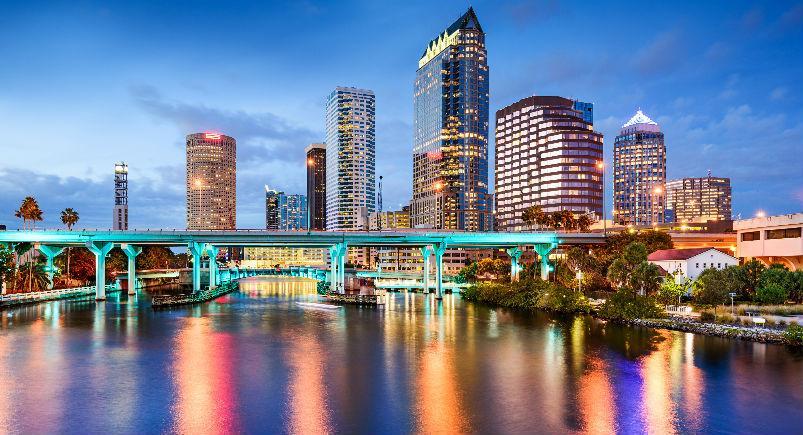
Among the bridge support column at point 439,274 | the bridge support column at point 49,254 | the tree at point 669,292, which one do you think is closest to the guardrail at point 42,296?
the bridge support column at point 49,254

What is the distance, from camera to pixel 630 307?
7344 centimetres

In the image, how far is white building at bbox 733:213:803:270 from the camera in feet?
319

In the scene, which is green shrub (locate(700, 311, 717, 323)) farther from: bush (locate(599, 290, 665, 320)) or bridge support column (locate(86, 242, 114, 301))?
bridge support column (locate(86, 242, 114, 301))

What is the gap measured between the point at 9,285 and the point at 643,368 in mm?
119864

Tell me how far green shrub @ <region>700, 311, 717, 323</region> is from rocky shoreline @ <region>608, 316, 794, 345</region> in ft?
3.88

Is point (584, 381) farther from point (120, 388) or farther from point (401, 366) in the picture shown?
point (120, 388)

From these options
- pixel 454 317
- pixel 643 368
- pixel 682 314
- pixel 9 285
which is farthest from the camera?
pixel 9 285

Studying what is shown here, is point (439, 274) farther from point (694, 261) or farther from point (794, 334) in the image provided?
point (794, 334)

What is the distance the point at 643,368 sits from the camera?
151ft

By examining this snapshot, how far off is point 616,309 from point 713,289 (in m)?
12.5

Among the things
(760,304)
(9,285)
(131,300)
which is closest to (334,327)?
(760,304)

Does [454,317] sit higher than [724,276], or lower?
lower

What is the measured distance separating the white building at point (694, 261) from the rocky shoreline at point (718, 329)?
22.6 meters

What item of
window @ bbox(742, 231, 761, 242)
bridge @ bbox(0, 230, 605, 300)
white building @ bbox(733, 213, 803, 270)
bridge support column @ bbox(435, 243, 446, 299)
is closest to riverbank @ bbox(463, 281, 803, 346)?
bridge support column @ bbox(435, 243, 446, 299)
